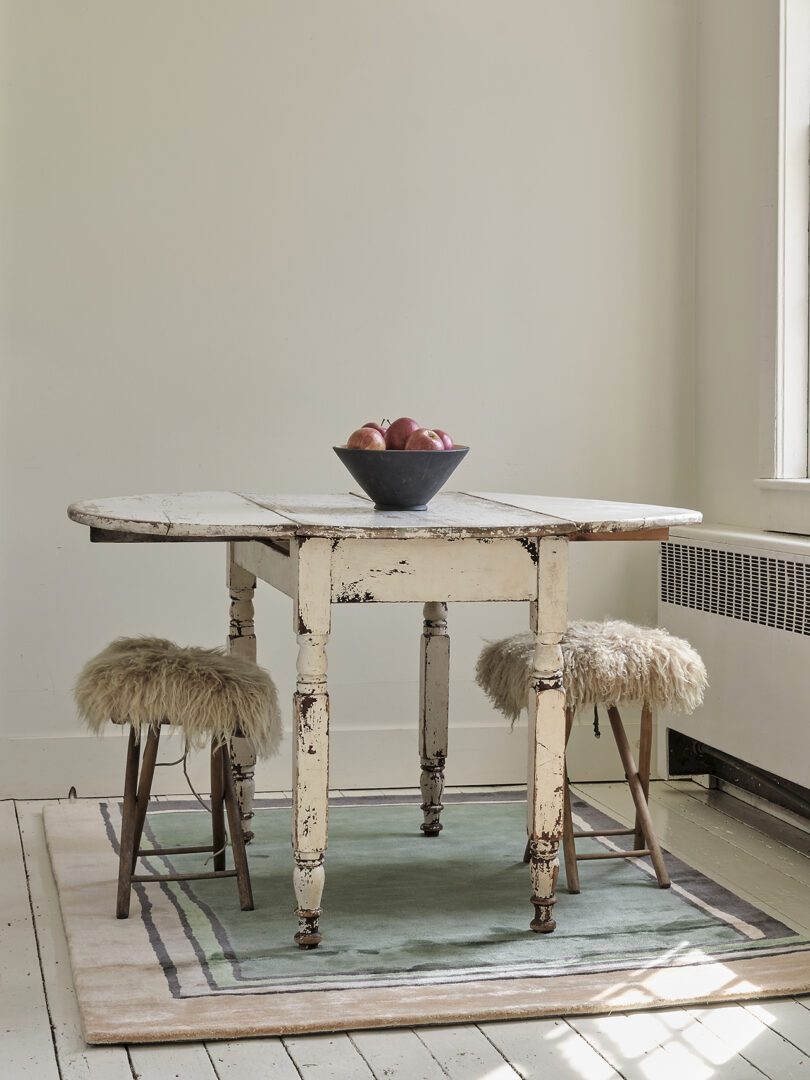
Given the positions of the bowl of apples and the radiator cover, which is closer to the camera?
the bowl of apples

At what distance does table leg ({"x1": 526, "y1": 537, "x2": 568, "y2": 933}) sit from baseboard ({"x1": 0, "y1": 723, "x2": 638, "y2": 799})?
4.17ft

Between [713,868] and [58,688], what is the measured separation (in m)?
1.91

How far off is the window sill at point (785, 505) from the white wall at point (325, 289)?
19.7 inches

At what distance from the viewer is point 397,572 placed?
8.25ft

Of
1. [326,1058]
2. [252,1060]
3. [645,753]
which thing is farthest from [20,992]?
[645,753]

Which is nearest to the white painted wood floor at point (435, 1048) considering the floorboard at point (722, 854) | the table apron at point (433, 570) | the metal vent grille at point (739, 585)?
the floorboard at point (722, 854)

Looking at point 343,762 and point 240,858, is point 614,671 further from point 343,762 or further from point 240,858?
point 343,762

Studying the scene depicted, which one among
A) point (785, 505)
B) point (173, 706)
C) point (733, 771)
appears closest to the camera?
point (173, 706)

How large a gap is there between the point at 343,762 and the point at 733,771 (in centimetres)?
116

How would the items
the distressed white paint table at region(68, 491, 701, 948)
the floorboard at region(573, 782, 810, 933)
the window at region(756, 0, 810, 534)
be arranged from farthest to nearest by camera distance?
the window at region(756, 0, 810, 534)
the floorboard at region(573, 782, 810, 933)
the distressed white paint table at region(68, 491, 701, 948)

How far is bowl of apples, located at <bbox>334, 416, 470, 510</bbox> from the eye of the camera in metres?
2.70

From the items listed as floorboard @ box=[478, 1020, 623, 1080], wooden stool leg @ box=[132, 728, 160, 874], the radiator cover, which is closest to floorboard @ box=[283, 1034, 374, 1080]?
floorboard @ box=[478, 1020, 623, 1080]

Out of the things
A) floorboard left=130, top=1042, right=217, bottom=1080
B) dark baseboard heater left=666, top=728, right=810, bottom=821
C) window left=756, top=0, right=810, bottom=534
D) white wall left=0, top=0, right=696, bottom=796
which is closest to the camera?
floorboard left=130, top=1042, right=217, bottom=1080

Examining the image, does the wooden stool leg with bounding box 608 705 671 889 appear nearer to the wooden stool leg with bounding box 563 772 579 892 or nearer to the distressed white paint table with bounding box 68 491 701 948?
the wooden stool leg with bounding box 563 772 579 892
